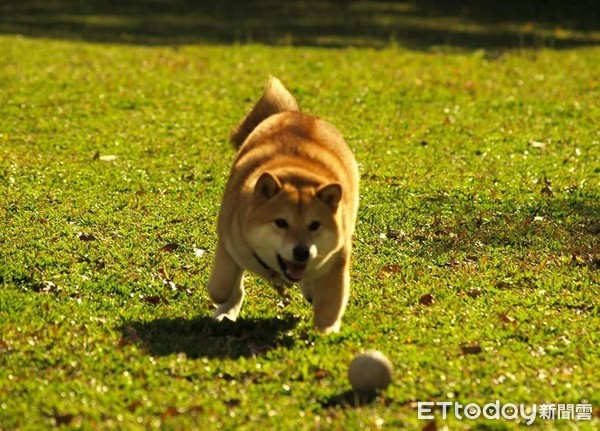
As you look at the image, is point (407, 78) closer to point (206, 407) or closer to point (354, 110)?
point (354, 110)

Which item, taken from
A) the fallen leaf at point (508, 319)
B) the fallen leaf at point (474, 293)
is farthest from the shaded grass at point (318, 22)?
the fallen leaf at point (508, 319)

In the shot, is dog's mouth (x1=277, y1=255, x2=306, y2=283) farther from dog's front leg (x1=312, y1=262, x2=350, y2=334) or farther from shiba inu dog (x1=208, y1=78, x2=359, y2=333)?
dog's front leg (x1=312, y1=262, x2=350, y2=334)

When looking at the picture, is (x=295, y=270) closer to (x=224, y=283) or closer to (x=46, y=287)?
(x=224, y=283)

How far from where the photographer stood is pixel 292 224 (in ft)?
22.3

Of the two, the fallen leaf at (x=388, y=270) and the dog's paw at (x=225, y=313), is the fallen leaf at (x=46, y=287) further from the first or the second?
the fallen leaf at (x=388, y=270)

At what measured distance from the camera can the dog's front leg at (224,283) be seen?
748 cm

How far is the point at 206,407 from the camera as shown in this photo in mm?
6055

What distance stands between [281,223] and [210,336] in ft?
3.08

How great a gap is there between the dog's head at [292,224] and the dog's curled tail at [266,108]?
5.78ft

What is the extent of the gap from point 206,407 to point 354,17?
2054 cm

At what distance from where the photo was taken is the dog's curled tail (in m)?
8.67

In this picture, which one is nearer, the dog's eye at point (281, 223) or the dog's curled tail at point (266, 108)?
the dog's eye at point (281, 223)

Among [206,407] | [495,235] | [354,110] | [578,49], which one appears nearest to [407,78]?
[354,110]

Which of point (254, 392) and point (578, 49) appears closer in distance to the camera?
point (254, 392)
